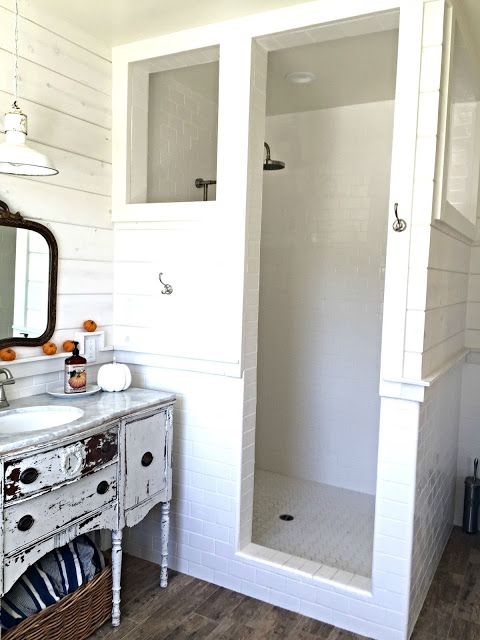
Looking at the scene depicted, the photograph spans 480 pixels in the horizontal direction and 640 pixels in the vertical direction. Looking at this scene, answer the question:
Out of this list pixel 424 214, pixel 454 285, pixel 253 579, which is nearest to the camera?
pixel 424 214

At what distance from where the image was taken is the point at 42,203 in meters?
2.32

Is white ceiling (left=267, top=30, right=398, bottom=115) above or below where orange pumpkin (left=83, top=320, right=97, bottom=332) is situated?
above

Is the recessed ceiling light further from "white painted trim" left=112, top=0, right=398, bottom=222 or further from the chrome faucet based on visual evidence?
the chrome faucet

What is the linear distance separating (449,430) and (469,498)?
1.52 feet

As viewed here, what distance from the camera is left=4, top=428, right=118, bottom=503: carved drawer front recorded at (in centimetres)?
173

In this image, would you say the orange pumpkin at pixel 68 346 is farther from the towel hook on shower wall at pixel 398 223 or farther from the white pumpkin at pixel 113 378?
the towel hook on shower wall at pixel 398 223

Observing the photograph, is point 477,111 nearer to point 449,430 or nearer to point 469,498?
point 449,430

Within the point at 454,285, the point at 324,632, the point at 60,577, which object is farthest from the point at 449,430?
the point at 60,577

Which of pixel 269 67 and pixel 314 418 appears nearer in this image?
pixel 269 67

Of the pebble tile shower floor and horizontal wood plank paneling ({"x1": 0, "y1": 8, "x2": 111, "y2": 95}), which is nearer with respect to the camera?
horizontal wood plank paneling ({"x1": 0, "y1": 8, "x2": 111, "y2": 95})

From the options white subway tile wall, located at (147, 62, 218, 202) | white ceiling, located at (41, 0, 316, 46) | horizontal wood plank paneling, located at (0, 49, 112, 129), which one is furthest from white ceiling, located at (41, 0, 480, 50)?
white subway tile wall, located at (147, 62, 218, 202)

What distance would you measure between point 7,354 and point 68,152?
0.89m

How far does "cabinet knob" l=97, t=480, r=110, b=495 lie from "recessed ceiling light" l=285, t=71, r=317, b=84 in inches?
81.9

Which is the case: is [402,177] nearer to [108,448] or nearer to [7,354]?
[108,448]
